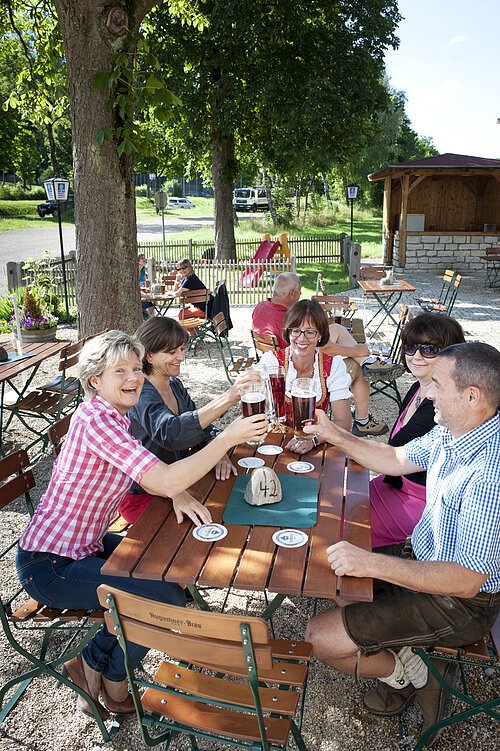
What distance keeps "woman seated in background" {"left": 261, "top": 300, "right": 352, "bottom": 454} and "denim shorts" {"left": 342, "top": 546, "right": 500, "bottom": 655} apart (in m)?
1.33

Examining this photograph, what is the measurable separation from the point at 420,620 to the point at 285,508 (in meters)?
0.65

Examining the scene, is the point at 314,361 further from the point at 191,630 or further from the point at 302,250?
the point at 302,250

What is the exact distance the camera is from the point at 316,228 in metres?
34.0

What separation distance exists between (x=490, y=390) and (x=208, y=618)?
1244 millimetres

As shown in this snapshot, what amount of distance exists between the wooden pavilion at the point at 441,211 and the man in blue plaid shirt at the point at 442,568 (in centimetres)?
1575

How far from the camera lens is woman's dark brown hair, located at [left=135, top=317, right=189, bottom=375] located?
3092mm

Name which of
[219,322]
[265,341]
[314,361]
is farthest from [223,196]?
[314,361]

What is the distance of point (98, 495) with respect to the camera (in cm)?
255

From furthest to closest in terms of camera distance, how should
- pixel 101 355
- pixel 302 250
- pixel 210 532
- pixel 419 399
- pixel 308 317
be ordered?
pixel 302 250 < pixel 308 317 < pixel 419 399 < pixel 101 355 < pixel 210 532

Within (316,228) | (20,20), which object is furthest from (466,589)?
(316,228)

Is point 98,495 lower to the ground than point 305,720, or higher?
higher

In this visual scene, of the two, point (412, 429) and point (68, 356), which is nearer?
point (412, 429)

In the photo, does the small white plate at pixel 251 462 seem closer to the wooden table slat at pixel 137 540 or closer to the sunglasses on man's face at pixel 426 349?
the wooden table slat at pixel 137 540

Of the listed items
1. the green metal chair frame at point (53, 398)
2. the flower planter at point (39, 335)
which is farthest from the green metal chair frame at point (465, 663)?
the flower planter at point (39, 335)
